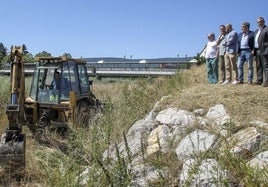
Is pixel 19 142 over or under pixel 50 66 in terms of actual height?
under

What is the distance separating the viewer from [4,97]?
15586mm

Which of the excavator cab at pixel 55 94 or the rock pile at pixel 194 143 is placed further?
the excavator cab at pixel 55 94

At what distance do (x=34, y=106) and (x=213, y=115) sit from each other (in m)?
6.20

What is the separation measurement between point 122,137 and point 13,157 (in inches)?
81.3

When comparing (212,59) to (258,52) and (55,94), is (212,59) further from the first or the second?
(55,94)

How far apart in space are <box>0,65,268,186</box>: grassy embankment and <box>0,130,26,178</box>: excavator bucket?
0.62 ft

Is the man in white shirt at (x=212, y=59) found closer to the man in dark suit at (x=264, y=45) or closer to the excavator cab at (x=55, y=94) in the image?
the man in dark suit at (x=264, y=45)

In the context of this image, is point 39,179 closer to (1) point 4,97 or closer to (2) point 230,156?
(2) point 230,156

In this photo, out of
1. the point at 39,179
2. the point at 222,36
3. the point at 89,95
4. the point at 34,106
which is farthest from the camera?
the point at 89,95

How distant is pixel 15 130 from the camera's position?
8492mm

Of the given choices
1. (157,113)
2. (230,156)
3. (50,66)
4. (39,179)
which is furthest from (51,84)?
(230,156)

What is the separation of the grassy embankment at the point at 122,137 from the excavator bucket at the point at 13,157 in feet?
0.62

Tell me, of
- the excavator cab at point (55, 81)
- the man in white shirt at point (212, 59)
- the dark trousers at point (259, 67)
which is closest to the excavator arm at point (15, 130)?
the excavator cab at point (55, 81)

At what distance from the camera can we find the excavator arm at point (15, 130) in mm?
7758
